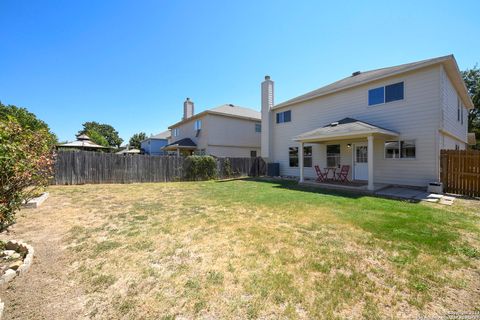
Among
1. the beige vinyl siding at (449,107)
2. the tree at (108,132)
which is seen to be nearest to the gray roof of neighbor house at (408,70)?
the beige vinyl siding at (449,107)

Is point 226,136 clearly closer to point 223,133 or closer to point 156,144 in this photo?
point 223,133

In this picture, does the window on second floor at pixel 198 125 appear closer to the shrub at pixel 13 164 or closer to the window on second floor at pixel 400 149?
the window on second floor at pixel 400 149

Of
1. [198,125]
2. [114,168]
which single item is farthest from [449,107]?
[114,168]

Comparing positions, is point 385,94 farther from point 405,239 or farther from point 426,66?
point 405,239

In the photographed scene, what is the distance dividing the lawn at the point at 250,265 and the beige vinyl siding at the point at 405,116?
12.9ft

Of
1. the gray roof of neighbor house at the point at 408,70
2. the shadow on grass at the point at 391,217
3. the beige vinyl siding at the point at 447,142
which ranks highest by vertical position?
the gray roof of neighbor house at the point at 408,70

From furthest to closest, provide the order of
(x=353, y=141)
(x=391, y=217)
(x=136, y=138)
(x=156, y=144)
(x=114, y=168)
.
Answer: (x=136, y=138), (x=156, y=144), (x=114, y=168), (x=353, y=141), (x=391, y=217)

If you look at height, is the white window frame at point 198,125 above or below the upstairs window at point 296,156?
above

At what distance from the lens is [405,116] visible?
9.59 meters

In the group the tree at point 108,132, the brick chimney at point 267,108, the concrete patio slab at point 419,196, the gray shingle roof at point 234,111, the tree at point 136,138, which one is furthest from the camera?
the tree at point 108,132

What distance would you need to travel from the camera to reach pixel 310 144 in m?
13.7

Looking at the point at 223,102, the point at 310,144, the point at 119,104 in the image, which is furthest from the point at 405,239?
the point at 119,104

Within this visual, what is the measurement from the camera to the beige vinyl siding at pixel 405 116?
28.9 feet

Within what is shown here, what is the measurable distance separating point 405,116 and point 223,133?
44.7 ft
